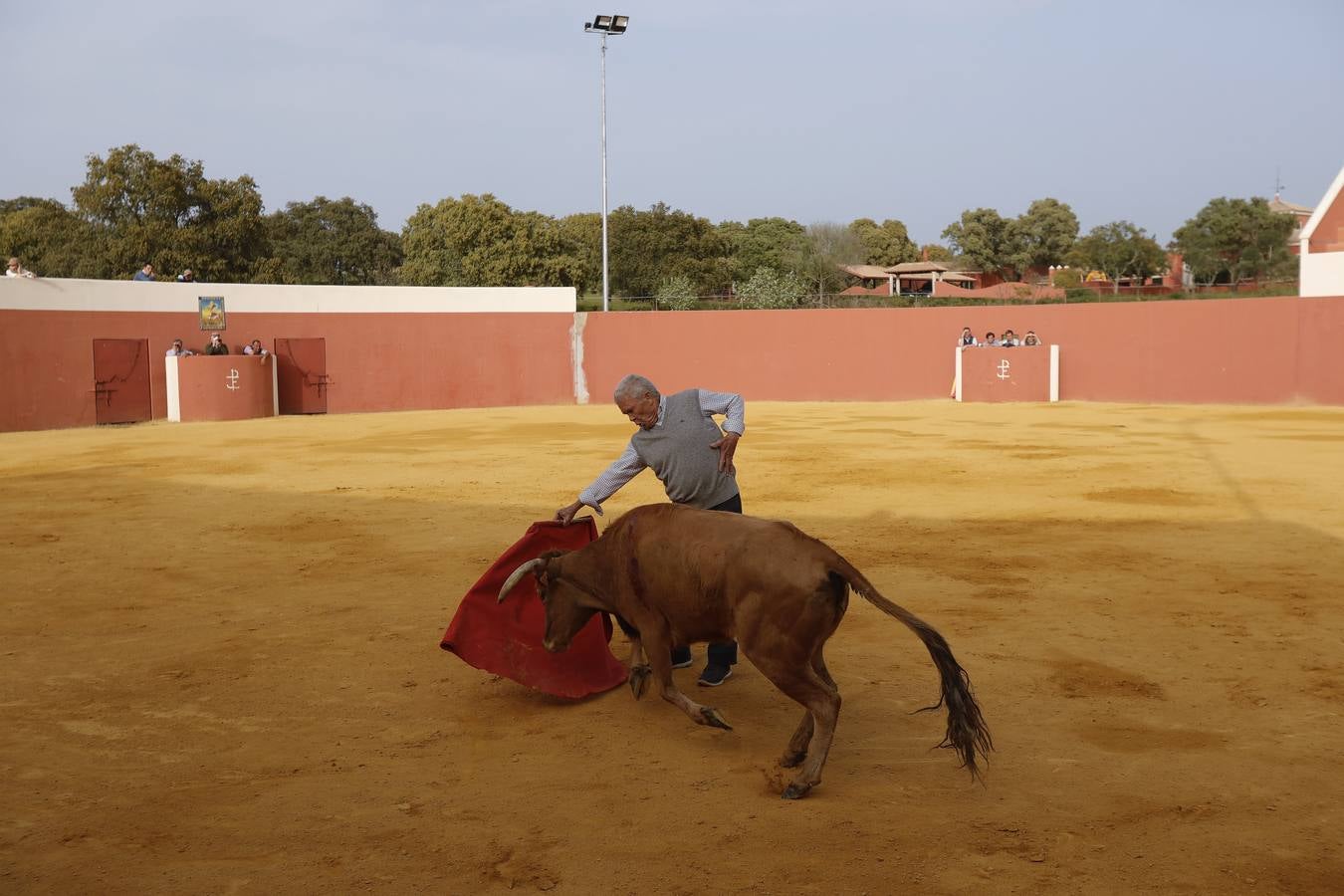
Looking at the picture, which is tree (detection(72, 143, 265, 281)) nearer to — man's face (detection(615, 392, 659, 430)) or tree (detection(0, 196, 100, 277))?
tree (detection(0, 196, 100, 277))

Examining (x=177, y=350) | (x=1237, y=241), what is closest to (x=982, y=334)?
(x=177, y=350)

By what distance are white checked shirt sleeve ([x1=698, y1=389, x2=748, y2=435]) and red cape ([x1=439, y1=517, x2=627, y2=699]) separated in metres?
0.88

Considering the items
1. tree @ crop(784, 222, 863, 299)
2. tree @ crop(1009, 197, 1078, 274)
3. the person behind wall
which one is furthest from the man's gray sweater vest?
tree @ crop(1009, 197, 1078, 274)

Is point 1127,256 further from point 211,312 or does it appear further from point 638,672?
point 638,672

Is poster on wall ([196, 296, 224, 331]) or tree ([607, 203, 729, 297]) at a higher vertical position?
tree ([607, 203, 729, 297])

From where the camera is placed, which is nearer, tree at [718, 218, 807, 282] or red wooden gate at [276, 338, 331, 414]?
red wooden gate at [276, 338, 331, 414]

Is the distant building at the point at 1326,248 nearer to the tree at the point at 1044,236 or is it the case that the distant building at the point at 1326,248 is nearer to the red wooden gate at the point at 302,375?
the red wooden gate at the point at 302,375

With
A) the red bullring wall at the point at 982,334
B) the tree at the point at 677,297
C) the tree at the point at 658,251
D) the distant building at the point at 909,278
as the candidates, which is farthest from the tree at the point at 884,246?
the red bullring wall at the point at 982,334

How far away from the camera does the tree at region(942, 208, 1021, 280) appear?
87.4m

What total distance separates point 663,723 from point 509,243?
53.2m

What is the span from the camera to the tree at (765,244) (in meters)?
73.5

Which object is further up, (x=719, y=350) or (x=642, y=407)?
(x=719, y=350)

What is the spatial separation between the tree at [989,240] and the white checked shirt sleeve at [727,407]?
86151mm

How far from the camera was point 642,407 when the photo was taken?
511 centimetres
